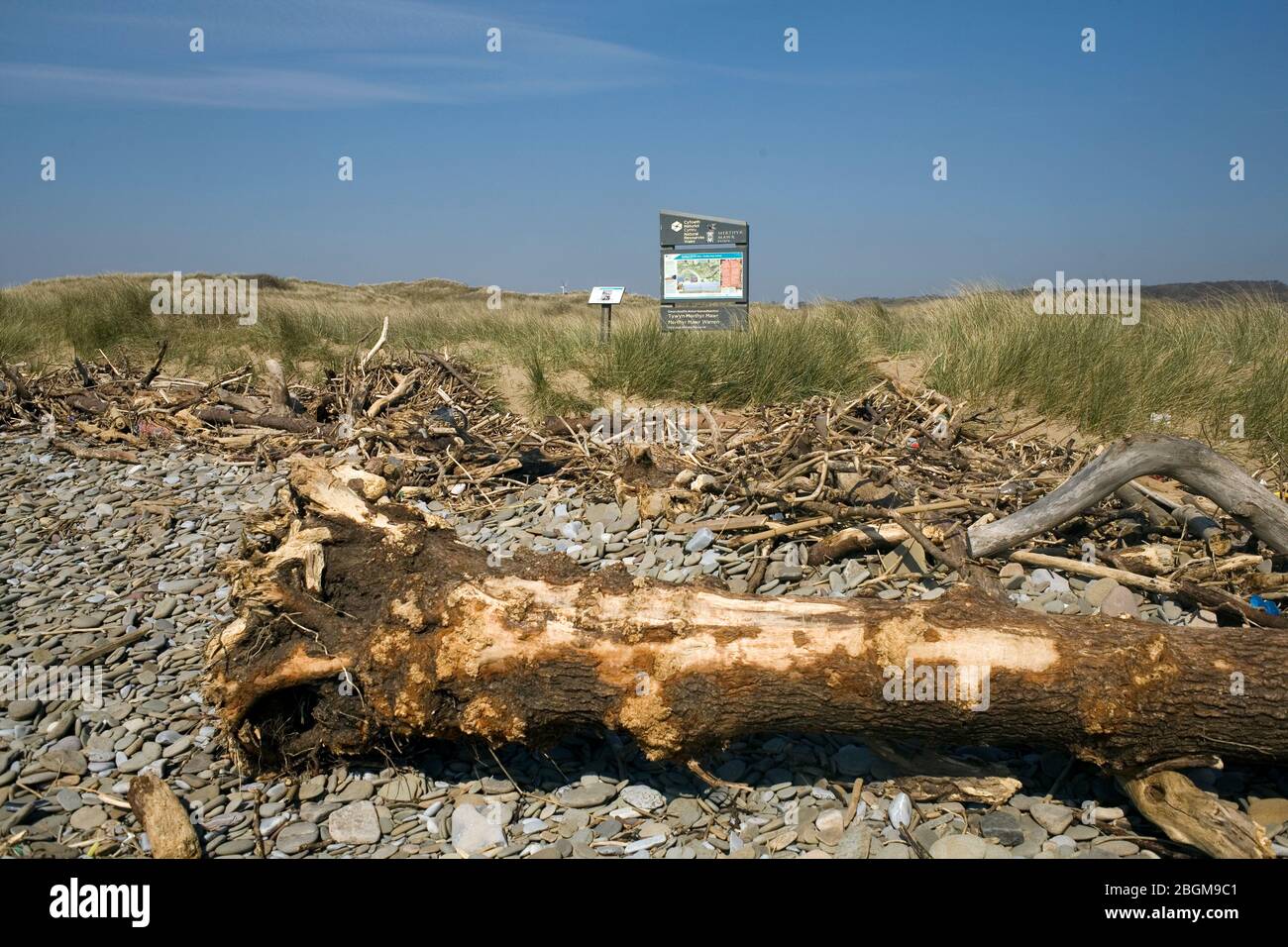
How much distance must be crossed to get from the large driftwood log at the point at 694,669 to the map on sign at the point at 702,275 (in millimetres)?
10065

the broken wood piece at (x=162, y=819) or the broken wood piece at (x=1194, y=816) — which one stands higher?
the broken wood piece at (x=1194, y=816)

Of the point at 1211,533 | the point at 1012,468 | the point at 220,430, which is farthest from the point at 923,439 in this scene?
the point at 220,430

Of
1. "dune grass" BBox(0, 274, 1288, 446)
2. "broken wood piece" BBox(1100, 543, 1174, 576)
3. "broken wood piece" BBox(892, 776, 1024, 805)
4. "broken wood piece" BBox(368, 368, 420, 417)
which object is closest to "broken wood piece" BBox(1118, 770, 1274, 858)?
"broken wood piece" BBox(892, 776, 1024, 805)

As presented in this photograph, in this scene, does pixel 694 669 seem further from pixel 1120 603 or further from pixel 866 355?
pixel 866 355

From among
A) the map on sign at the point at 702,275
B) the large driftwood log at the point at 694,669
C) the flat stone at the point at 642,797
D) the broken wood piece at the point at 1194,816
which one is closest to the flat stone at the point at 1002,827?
the large driftwood log at the point at 694,669

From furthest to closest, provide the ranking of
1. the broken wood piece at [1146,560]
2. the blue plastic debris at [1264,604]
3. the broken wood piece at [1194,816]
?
the broken wood piece at [1146,560] → the blue plastic debris at [1264,604] → the broken wood piece at [1194,816]

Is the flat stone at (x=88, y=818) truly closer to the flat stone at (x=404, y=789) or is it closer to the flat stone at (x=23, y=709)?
the flat stone at (x=23, y=709)

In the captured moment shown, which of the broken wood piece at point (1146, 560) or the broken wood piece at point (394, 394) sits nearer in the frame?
the broken wood piece at point (1146, 560)

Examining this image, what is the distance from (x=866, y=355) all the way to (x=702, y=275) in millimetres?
3530

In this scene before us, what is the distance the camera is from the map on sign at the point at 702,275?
12531 millimetres

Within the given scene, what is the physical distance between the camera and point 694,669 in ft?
8.95

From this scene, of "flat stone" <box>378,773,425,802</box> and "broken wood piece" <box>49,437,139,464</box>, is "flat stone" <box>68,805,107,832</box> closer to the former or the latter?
"flat stone" <box>378,773,425,802</box>

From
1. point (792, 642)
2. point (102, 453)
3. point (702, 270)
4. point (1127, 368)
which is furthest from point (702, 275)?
point (792, 642)
